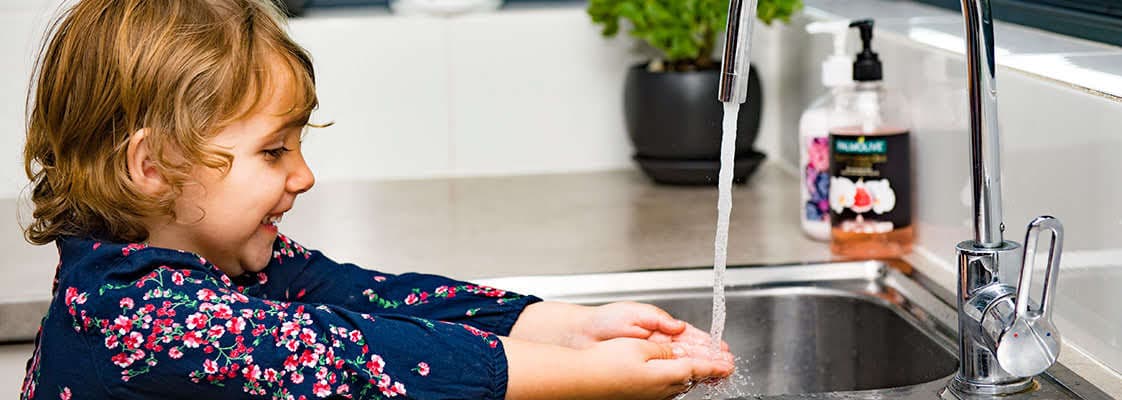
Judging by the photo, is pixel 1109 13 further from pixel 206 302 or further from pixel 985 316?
pixel 206 302

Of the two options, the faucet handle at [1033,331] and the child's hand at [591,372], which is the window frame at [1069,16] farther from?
the child's hand at [591,372]

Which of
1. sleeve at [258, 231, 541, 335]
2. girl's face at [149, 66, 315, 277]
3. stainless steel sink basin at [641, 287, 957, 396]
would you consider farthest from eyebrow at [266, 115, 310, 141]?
stainless steel sink basin at [641, 287, 957, 396]

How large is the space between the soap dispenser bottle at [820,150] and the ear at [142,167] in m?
0.72

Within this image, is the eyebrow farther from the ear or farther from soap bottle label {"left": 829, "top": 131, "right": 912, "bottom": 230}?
soap bottle label {"left": 829, "top": 131, "right": 912, "bottom": 230}

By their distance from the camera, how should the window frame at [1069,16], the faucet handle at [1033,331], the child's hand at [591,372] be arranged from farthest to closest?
the window frame at [1069,16]
the child's hand at [591,372]
the faucet handle at [1033,331]

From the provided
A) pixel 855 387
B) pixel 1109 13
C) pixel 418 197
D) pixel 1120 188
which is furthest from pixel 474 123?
pixel 1120 188

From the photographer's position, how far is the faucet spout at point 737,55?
0.91 m

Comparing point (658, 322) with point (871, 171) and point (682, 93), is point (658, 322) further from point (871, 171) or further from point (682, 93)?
point (682, 93)

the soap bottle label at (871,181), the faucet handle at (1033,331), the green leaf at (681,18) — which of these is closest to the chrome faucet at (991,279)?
the faucet handle at (1033,331)

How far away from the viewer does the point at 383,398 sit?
978mm

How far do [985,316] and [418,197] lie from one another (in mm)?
1011

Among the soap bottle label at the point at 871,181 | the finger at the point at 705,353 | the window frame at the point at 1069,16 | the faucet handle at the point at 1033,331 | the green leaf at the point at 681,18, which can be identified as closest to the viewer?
the faucet handle at the point at 1033,331

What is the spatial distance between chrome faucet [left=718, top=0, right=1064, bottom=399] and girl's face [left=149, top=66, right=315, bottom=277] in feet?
1.13

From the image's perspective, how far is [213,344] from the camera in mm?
953
